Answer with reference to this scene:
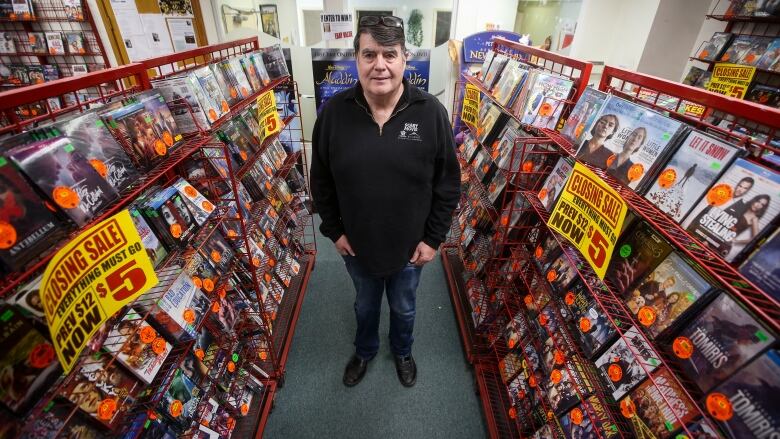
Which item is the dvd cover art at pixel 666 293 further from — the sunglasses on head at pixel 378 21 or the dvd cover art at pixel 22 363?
the dvd cover art at pixel 22 363

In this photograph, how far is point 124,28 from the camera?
12.5 feet

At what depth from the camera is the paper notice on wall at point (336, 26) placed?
3090 millimetres

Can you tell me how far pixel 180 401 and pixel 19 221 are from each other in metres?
0.93

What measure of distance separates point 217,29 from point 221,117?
9.24ft

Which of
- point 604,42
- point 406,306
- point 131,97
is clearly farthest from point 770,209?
point 604,42

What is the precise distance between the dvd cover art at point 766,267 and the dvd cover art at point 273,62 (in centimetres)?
271

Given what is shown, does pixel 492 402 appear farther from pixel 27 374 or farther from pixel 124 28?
pixel 124 28

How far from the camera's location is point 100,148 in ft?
3.32

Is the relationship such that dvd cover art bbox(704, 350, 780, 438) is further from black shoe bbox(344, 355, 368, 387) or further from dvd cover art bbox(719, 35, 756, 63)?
dvd cover art bbox(719, 35, 756, 63)

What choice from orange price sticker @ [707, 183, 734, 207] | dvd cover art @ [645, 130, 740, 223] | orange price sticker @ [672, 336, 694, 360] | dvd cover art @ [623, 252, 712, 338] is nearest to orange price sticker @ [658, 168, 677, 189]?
dvd cover art @ [645, 130, 740, 223]

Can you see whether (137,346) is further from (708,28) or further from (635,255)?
(708,28)

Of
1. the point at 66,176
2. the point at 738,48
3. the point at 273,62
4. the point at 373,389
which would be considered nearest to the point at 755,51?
the point at 738,48

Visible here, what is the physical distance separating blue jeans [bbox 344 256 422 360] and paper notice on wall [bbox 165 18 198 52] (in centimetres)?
350

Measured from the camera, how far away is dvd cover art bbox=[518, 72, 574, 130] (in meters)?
1.61
